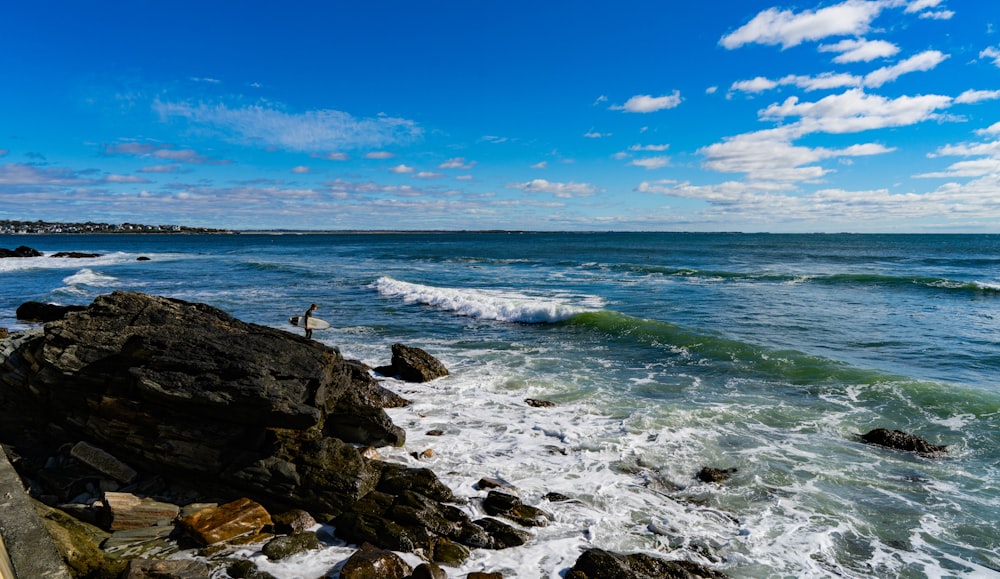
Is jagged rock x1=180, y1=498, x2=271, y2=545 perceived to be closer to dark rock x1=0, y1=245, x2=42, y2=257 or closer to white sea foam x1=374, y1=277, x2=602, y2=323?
white sea foam x1=374, y1=277, x2=602, y2=323

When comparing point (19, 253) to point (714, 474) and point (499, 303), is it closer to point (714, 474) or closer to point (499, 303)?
point (499, 303)

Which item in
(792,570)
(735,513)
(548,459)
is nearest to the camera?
(792,570)

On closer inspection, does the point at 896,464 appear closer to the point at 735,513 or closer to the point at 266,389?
the point at 735,513

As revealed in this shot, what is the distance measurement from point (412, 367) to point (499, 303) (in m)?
12.3

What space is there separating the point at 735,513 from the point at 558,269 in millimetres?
43314

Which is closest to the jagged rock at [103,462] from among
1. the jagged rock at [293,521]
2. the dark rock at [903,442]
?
the jagged rock at [293,521]

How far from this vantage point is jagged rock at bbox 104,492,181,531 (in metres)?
6.34

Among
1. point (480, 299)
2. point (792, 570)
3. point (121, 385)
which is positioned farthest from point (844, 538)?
point (480, 299)

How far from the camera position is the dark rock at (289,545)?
6.07 metres

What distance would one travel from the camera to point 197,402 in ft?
23.5

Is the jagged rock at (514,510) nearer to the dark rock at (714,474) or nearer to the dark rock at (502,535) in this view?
the dark rock at (502,535)

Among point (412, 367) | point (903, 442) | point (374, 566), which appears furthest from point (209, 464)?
point (903, 442)

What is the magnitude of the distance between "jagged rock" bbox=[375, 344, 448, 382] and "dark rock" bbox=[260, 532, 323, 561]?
6.92 m

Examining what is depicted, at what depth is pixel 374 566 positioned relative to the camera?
5711 mm
